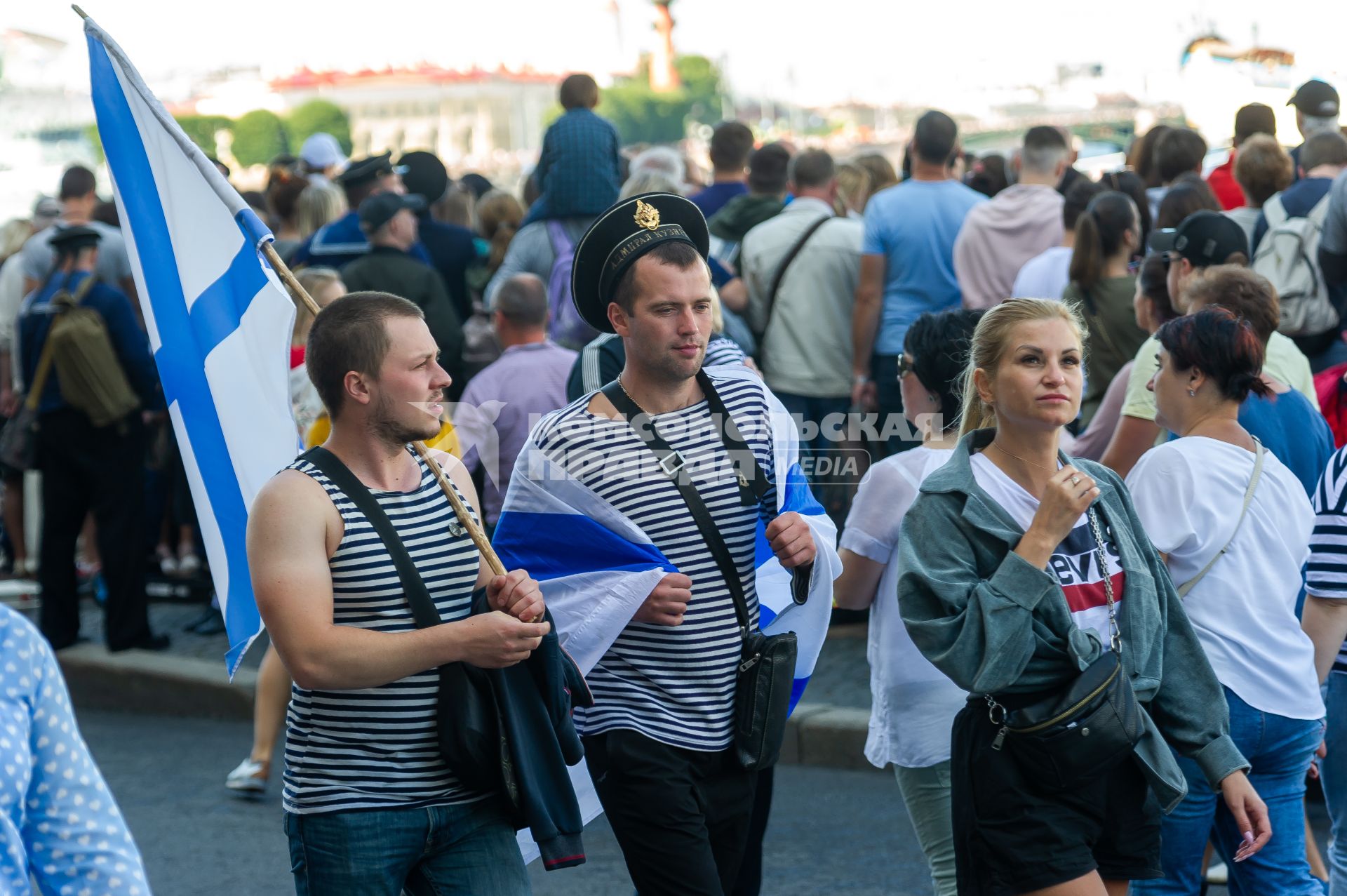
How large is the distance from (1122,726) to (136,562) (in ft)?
20.6

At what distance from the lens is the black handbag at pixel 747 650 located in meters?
3.41

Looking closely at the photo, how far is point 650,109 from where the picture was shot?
126500 mm

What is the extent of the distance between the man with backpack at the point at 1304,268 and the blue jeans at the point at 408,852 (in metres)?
4.53

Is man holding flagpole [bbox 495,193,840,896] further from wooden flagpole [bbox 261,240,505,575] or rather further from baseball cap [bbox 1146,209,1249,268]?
baseball cap [bbox 1146,209,1249,268]

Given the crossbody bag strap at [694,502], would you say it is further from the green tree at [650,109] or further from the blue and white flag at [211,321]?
the green tree at [650,109]

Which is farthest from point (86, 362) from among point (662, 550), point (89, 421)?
point (662, 550)

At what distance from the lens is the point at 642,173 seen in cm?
761

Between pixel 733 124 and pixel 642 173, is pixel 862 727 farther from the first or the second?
pixel 733 124

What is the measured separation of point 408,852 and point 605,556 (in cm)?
79

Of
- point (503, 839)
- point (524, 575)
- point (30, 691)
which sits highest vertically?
point (30, 691)

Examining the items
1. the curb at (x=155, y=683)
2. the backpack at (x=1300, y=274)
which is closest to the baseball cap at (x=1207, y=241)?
the backpack at (x=1300, y=274)

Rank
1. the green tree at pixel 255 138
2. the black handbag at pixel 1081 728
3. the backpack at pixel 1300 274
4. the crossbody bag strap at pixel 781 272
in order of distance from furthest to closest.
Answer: the green tree at pixel 255 138, the crossbody bag strap at pixel 781 272, the backpack at pixel 1300 274, the black handbag at pixel 1081 728

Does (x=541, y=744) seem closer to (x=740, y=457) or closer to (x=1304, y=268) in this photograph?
(x=740, y=457)

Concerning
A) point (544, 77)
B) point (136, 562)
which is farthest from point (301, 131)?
point (136, 562)
